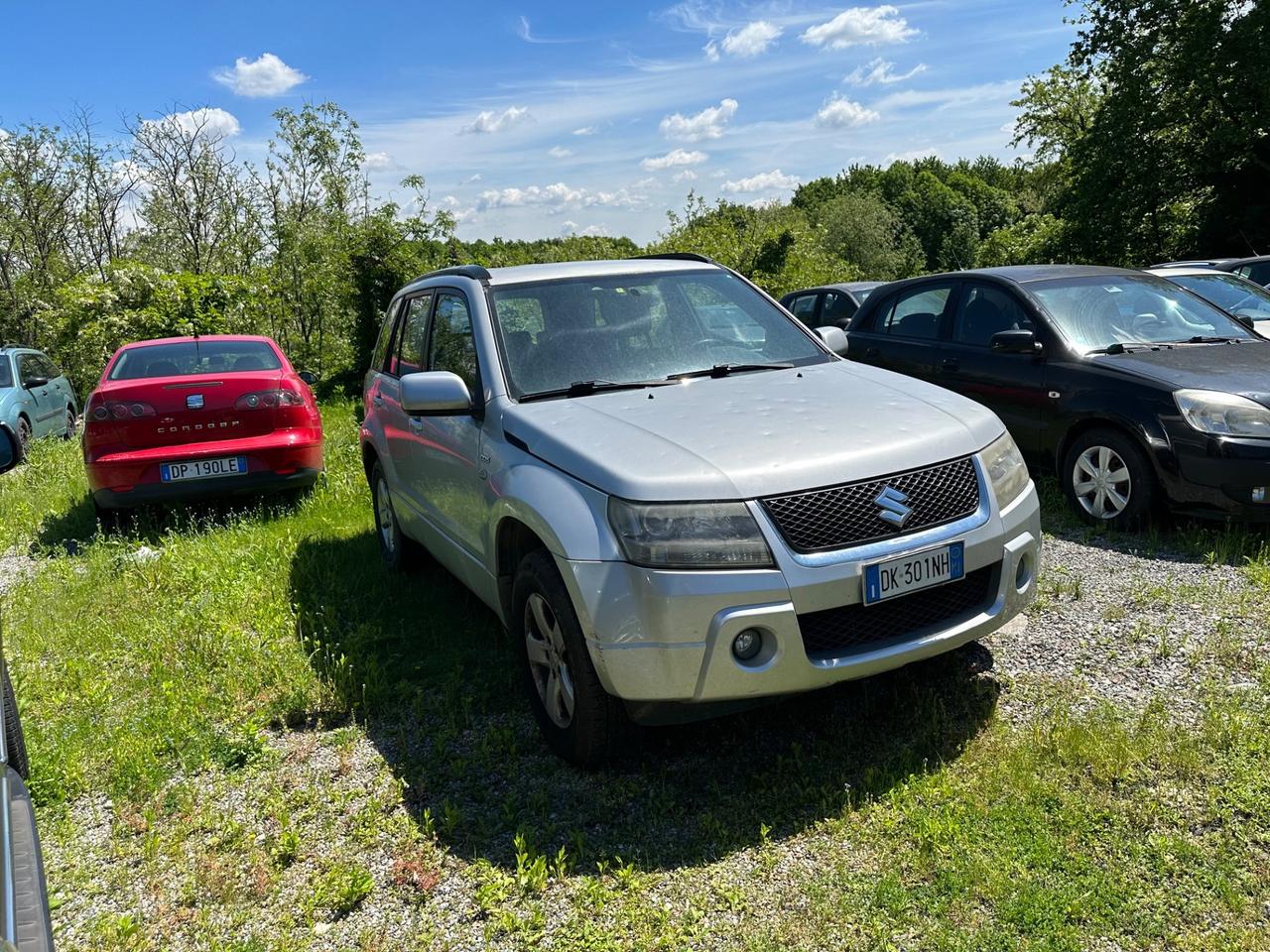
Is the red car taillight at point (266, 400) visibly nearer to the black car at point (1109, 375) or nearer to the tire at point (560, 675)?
the tire at point (560, 675)

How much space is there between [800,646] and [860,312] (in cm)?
604

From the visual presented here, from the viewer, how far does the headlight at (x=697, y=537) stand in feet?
9.93

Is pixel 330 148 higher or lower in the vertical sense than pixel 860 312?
higher

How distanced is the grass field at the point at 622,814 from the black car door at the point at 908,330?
312 centimetres

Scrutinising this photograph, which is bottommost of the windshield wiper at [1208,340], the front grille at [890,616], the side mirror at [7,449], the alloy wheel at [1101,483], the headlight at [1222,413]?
the alloy wheel at [1101,483]

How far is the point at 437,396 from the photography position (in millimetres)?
3996

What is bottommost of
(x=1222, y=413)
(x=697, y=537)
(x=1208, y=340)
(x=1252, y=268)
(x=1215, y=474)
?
(x=1215, y=474)

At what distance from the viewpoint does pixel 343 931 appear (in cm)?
287

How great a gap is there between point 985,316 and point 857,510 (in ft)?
15.1

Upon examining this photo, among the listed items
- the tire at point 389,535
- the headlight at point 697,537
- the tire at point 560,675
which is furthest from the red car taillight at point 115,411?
the headlight at point 697,537

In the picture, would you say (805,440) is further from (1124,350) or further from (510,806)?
(1124,350)

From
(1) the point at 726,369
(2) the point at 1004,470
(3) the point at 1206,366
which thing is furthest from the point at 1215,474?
(1) the point at 726,369

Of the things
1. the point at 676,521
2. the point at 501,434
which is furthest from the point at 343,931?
the point at 501,434

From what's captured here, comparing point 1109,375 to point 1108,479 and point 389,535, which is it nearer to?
point 1108,479
